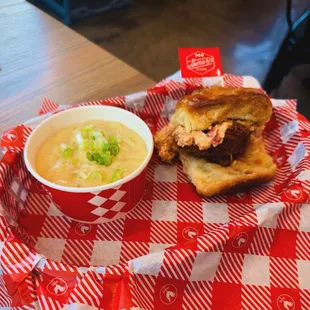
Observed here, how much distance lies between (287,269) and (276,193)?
0.33 m

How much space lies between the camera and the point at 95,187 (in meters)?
1.12

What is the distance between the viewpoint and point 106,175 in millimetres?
1196

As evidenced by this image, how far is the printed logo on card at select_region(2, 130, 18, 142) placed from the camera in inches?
54.6

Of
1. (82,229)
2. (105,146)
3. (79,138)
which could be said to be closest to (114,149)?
(105,146)

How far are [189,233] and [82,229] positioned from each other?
366 mm

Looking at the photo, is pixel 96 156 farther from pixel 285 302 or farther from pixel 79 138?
pixel 285 302

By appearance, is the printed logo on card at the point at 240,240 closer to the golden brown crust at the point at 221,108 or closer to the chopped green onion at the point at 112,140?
the golden brown crust at the point at 221,108

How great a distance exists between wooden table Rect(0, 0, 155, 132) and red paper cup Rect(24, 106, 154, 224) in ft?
0.81

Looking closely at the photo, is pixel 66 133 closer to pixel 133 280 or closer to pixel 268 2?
pixel 133 280

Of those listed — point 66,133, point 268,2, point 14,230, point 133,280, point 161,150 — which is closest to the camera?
point 133,280

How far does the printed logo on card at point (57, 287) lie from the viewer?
1.02 m

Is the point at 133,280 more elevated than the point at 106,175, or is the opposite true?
the point at 106,175

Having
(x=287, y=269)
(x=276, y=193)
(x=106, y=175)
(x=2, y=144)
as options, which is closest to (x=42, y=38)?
(x=2, y=144)

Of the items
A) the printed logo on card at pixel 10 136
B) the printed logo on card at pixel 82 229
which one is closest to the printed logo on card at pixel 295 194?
the printed logo on card at pixel 82 229
